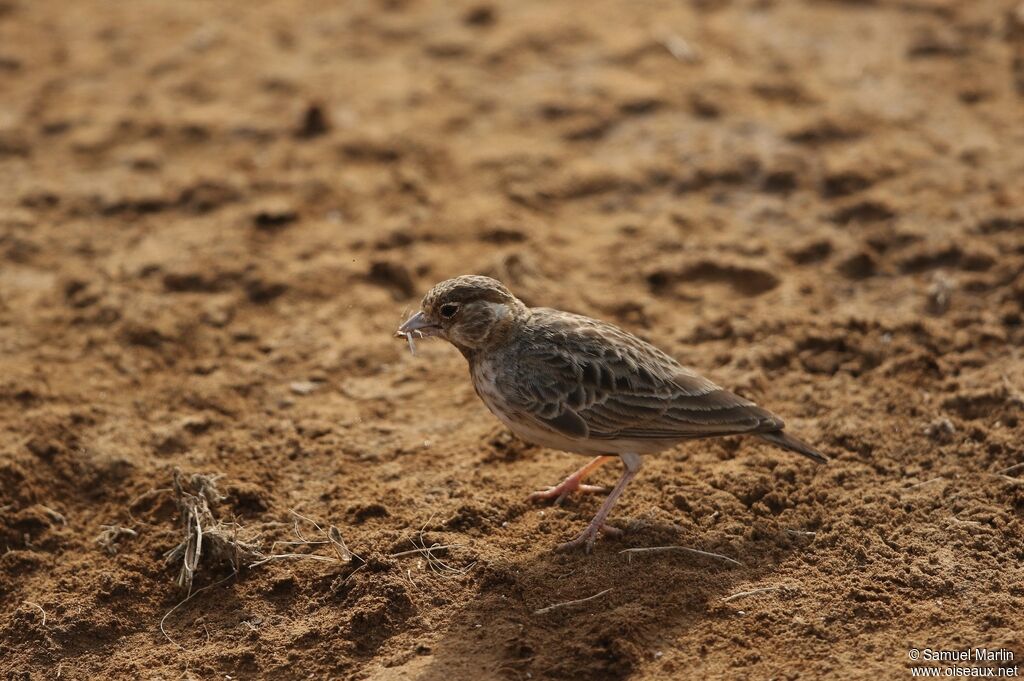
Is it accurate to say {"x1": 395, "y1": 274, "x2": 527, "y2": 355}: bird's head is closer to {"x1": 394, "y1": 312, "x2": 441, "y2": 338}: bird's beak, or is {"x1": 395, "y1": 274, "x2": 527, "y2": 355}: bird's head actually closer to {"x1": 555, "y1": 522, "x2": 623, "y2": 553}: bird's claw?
{"x1": 394, "y1": 312, "x2": 441, "y2": 338}: bird's beak

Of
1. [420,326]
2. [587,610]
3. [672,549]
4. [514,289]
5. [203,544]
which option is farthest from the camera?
[514,289]

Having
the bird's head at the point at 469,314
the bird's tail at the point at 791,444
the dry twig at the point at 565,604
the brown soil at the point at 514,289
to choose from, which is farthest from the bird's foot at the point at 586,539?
the bird's head at the point at 469,314

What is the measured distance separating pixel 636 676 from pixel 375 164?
6117 millimetres

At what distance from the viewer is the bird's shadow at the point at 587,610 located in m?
5.98

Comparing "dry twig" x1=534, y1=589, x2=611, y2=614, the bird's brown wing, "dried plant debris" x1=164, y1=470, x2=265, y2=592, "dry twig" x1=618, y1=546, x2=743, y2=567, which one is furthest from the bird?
"dried plant debris" x1=164, y1=470, x2=265, y2=592

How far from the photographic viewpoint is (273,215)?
10.0 m

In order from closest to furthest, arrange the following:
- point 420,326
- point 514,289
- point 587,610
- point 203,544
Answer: point 587,610
point 203,544
point 420,326
point 514,289

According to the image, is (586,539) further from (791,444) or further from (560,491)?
(791,444)

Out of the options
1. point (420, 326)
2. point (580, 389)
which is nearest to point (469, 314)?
point (420, 326)

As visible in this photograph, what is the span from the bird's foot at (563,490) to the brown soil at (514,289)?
11 centimetres

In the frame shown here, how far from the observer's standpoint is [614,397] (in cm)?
689

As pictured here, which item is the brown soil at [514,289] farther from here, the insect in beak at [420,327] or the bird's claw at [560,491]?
the insect in beak at [420,327]

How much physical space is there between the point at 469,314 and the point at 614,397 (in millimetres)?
970

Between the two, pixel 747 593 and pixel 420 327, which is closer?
pixel 747 593
